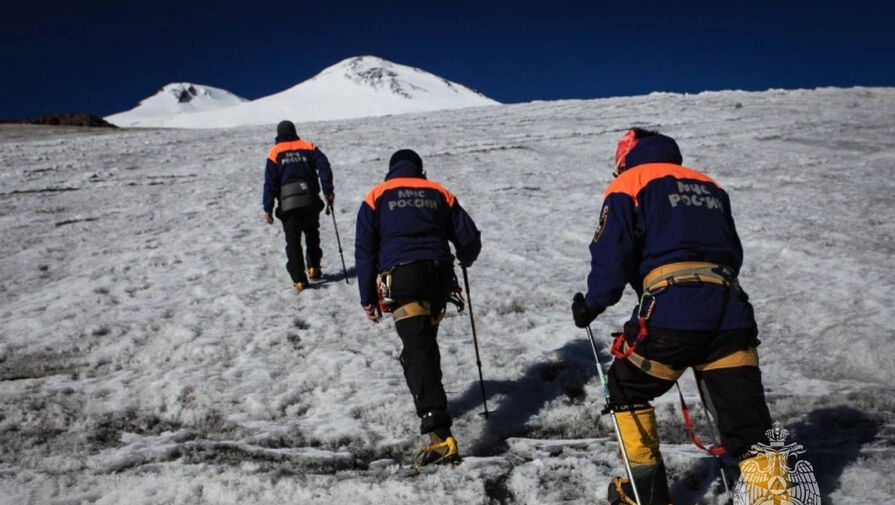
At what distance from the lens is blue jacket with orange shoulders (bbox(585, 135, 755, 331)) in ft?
10.0

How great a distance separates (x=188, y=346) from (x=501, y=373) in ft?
12.0

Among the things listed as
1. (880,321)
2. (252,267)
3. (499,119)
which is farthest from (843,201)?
(499,119)

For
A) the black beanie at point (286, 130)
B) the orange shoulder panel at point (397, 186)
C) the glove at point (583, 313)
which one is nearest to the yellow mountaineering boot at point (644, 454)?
the glove at point (583, 313)

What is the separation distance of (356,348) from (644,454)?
12.4ft

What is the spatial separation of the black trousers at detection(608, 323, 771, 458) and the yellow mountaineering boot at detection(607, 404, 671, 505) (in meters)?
0.28

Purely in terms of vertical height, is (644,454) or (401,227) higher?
(401,227)

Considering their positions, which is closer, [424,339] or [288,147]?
[424,339]

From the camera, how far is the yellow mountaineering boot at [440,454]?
13.0 ft

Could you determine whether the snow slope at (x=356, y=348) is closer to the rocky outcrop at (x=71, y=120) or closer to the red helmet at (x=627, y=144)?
the red helmet at (x=627, y=144)

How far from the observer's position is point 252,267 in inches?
367

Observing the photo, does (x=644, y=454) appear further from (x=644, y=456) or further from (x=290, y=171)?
(x=290, y=171)

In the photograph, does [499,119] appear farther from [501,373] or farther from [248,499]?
[248,499]

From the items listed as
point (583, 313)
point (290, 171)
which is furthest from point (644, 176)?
point (290, 171)

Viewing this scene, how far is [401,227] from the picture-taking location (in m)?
4.46
